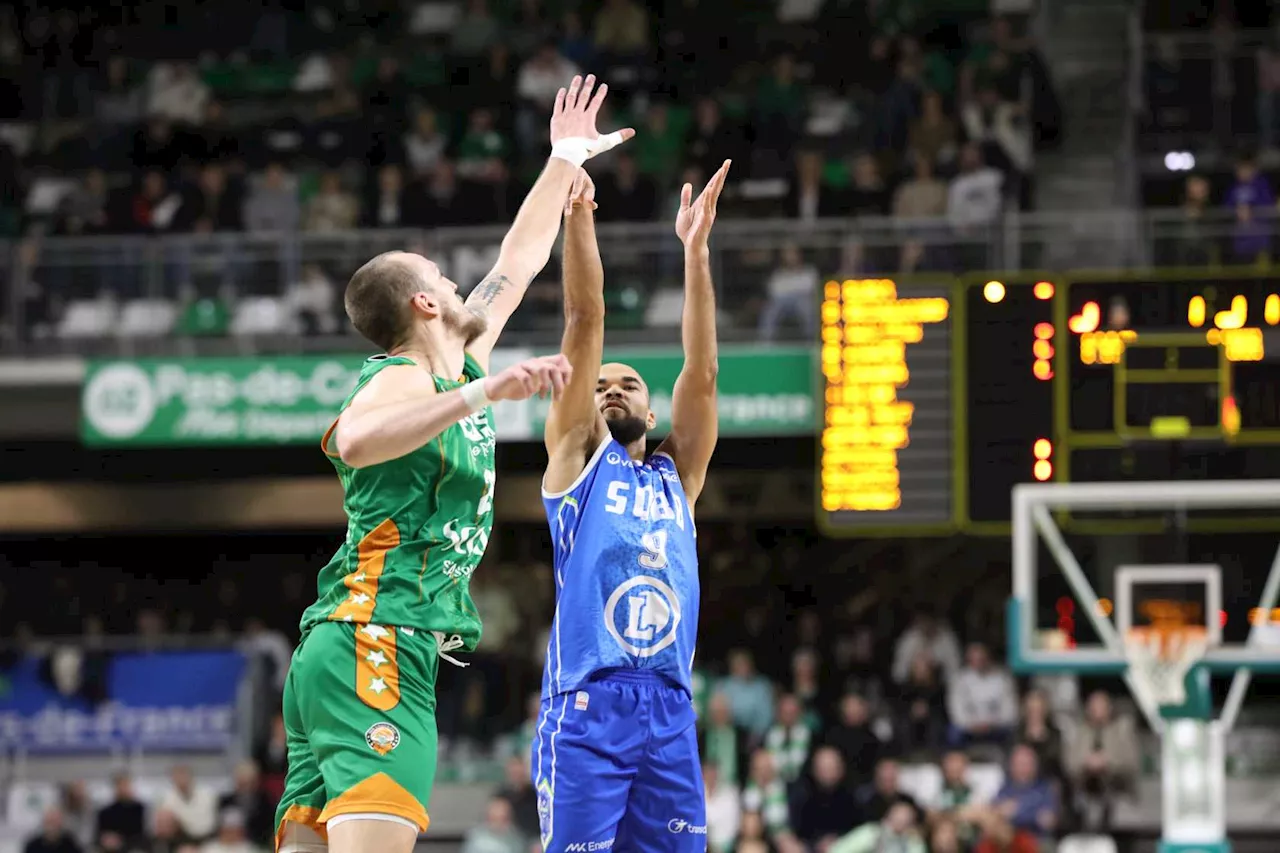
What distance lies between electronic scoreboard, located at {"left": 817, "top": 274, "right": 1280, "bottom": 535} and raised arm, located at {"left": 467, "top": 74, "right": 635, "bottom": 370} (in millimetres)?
6198

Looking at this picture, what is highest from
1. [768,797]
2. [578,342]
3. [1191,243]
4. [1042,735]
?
[1191,243]

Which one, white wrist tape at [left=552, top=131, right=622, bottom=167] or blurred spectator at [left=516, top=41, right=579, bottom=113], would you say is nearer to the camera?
white wrist tape at [left=552, top=131, right=622, bottom=167]

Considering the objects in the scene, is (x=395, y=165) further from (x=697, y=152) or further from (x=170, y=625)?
(x=170, y=625)

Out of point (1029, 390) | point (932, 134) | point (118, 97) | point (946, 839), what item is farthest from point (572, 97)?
point (118, 97)

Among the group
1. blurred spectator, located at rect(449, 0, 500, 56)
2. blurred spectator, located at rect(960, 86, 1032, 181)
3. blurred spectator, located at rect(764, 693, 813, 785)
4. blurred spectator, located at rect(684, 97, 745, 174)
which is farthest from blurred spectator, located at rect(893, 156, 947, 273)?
blurred spectator, located at rect(449, 0, 500, 56)

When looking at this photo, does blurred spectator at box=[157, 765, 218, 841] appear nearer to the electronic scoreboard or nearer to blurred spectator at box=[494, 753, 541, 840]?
blurred spectator at box=[494, 753, 541, 840]

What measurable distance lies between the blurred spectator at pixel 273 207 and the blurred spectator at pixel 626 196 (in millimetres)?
2902

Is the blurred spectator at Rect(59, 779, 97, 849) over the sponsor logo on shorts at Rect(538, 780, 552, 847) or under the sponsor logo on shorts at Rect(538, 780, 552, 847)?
under

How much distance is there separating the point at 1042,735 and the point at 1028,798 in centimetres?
59

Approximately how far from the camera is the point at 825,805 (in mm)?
14789

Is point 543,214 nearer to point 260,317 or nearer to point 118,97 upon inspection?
point 260,317

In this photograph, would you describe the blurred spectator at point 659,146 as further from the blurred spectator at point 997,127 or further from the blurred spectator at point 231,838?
the blurred spectator at point 231,838

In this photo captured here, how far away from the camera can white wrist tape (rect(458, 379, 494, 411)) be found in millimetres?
4785

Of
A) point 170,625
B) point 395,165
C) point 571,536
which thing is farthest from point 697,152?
point 571,536
